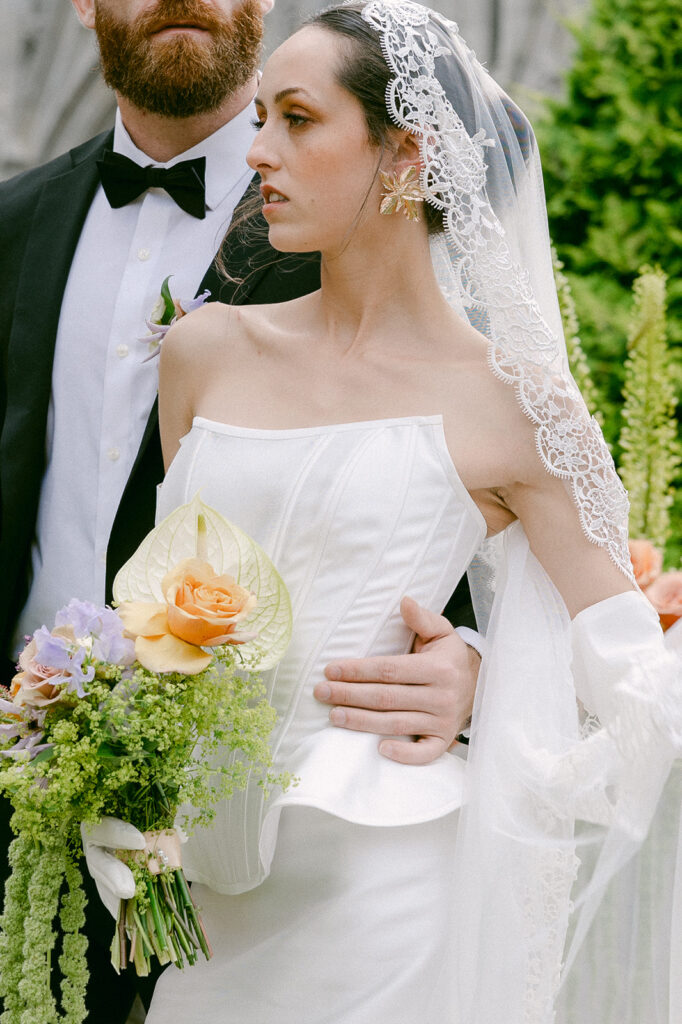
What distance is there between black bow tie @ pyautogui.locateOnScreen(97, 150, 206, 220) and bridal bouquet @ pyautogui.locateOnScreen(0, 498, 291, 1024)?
125cm

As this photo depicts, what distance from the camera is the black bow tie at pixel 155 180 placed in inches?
118

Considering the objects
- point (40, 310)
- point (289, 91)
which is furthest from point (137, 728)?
point (40, 310)

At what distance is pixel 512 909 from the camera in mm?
2029

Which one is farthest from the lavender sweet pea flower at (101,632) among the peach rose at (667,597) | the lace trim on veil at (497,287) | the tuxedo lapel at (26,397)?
the peach rose at (667,597)

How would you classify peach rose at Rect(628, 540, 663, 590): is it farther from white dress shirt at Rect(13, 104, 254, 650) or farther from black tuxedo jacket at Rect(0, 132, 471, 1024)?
white dress shirt at Rect(13, 104, 254, 650)

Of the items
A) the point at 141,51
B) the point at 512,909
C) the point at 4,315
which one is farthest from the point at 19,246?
the point at 512,909

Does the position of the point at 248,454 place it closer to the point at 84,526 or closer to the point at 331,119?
the point at 331,119

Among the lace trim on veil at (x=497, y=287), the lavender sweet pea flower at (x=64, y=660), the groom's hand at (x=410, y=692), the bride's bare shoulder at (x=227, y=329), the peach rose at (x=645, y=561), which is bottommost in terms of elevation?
the peach rose at (x=645, y=561)

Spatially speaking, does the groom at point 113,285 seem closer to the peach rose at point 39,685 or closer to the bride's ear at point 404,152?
the bride's ear at point 404,152

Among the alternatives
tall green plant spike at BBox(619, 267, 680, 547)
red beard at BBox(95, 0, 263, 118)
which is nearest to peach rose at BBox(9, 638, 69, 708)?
red beard at BBox(95, 0, 263, 118)

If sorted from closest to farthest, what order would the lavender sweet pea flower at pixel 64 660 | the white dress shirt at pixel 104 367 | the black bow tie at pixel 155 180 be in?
1. the lavender sweet pea flower at pixel 64 660
2. the white dress shirt at pixel 104 367
3. the black bow tie at pixel 155 180

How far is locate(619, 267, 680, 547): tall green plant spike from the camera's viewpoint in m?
3.27

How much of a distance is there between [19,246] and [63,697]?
1.60m

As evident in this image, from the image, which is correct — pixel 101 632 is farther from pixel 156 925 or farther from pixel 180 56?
pixel 180 56
